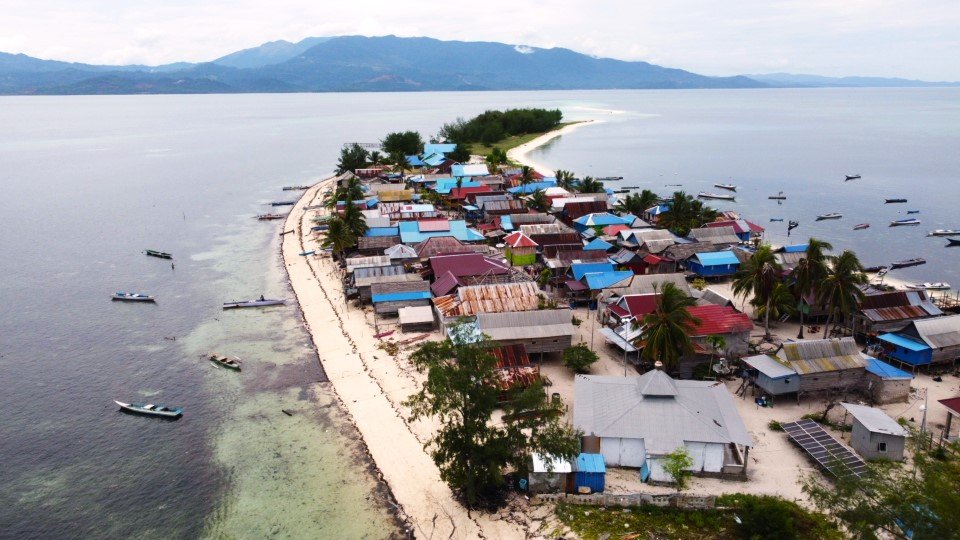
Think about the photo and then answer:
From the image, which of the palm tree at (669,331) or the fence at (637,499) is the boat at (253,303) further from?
the fence at (637,499)

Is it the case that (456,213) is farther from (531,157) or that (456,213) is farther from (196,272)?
(531,157)

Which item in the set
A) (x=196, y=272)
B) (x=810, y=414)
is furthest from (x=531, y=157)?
(x=810, y=414)

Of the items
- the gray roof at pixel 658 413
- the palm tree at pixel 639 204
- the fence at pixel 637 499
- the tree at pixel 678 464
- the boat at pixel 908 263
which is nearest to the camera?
the fence at pixel 637 499

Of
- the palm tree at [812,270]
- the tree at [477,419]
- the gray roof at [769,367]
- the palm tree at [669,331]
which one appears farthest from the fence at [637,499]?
the palm tree at [812,270]

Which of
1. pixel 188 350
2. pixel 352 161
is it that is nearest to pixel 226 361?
pixel 188 350

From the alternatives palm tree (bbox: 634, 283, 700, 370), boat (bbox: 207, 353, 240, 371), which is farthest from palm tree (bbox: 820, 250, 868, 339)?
boat (bbox: 207, 353, 240, 371)

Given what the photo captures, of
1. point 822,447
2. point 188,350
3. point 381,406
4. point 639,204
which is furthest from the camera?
point 639,204

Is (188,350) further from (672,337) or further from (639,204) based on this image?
(639,204)
